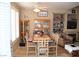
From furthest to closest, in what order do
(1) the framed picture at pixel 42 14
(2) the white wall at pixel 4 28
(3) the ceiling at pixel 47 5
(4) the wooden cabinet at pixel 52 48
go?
(1) the framed picture at pixel 42 14 < (4) the wooden cabinet at pixel 52 48 < (3) the ceiling at pixel 47 5 < (2) the white wall at pixel 4 28

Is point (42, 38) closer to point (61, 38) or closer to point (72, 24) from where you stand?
point (61, 38)

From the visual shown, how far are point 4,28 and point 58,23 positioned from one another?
1181mm

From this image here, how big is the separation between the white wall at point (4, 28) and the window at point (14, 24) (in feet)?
0.41

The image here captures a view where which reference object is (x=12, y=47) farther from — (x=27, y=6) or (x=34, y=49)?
(x=27, y=6)

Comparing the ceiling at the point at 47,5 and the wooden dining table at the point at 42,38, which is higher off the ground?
the ceiling at the point at 47,5

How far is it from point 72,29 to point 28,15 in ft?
3.24

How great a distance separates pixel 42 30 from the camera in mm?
2646

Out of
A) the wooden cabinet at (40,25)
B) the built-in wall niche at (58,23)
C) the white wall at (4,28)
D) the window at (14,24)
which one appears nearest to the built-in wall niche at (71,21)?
the built-in wall niche at (58,23)

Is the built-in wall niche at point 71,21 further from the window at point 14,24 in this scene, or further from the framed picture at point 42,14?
the window at point 14,24

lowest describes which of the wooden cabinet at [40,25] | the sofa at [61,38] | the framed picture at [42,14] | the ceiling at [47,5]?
the sofa at [61,38]

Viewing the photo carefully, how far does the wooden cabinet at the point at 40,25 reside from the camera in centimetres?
263

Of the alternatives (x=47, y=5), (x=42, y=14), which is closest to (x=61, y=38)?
(x=42, y=14)

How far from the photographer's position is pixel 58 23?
8.93 ft

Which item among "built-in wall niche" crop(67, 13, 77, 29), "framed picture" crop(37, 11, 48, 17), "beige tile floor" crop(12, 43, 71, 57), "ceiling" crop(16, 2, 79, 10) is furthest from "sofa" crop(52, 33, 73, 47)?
"ceiling" crop(16, 2, 79, 10)
